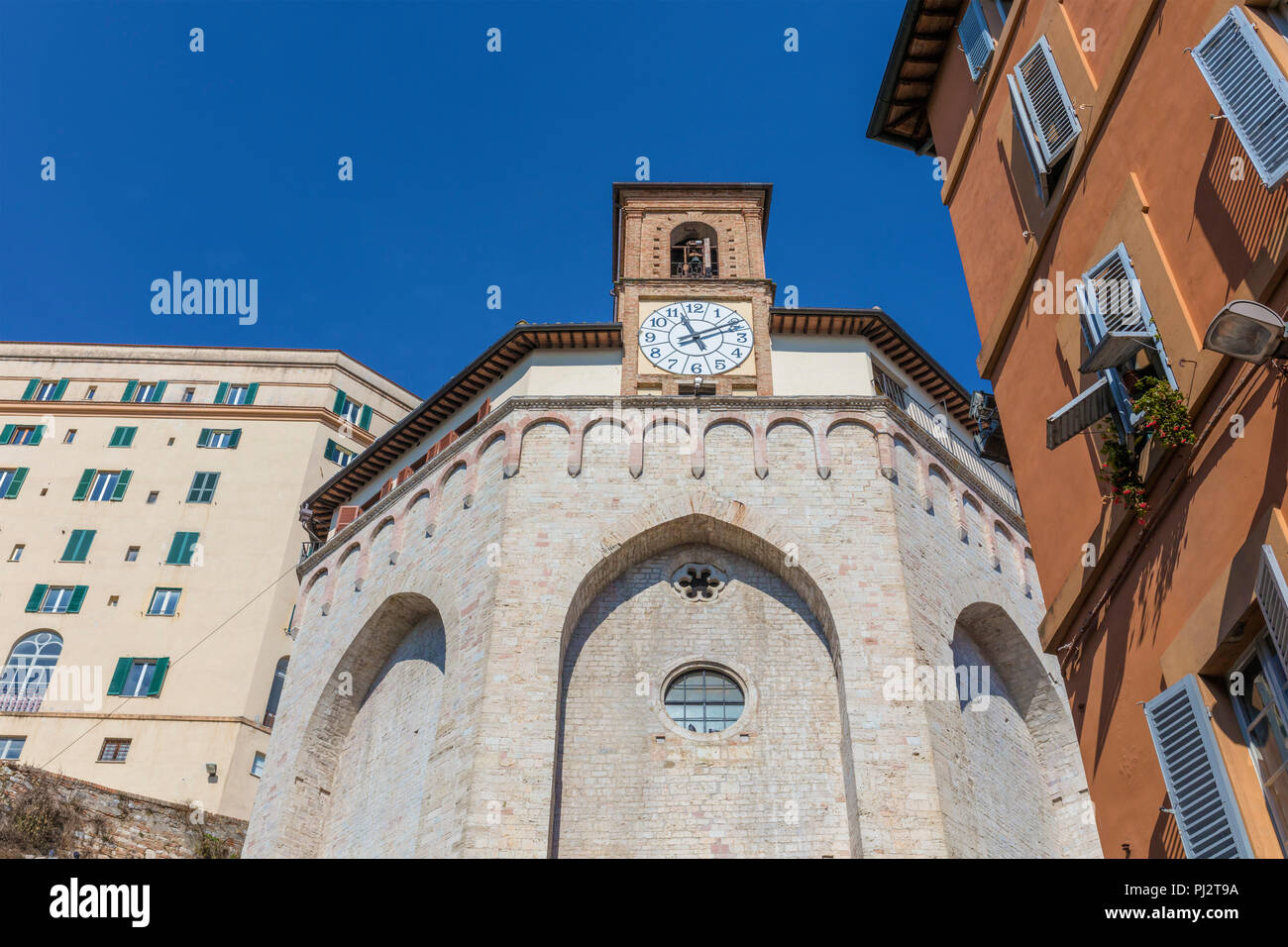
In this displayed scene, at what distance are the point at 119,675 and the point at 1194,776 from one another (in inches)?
1131

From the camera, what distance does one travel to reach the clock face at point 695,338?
22500mm

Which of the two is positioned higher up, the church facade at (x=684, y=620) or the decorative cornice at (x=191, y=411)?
the decorative cornice at (x=191, y=411)

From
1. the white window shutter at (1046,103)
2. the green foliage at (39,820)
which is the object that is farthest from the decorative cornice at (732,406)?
the green foliage at (39,820)

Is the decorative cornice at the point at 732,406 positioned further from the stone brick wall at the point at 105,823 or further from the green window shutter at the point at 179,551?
the green window shutter at the point at 179,551

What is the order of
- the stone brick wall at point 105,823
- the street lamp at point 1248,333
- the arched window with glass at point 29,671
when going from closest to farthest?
the street lamp at point 1248,333 → the stone brick wall at point 105,823 → the arched window with glass at point 29,671

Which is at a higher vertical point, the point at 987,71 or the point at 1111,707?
the point at 987,71

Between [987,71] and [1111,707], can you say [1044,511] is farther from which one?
[987,71]

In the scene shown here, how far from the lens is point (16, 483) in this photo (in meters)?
35.9

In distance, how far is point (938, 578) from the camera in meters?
19.5

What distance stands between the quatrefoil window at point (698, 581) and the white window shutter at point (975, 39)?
9.02 m

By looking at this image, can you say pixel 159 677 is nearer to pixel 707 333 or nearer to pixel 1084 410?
pixel 707 333

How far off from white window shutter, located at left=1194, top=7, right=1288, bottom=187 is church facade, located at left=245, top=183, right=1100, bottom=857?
10372 millimetres
